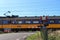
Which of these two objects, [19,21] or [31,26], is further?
[19,21]

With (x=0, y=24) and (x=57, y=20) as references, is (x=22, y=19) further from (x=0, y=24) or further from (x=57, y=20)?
(x=57, y=20)

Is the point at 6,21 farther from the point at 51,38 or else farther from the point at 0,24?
the point at 51,38

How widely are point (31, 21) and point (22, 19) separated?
310 centimetres

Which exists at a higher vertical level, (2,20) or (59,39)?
(59,39)

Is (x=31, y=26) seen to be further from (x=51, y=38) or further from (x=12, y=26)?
(x=51, y=38)

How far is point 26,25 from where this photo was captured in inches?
2334

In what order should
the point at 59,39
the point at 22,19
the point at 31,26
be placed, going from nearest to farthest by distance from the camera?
the point at 59,39 < the point at 31,26 < the point at 22,19

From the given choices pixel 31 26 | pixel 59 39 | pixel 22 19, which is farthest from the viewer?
pixel 22 19

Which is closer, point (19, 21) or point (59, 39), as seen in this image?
point (59, 39)

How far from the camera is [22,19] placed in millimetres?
62844

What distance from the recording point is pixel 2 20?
6384 cm

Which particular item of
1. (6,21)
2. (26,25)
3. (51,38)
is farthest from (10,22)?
(51,38)

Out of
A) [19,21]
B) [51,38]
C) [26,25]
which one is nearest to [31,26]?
[26,25]

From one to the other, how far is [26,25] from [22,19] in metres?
4.20
